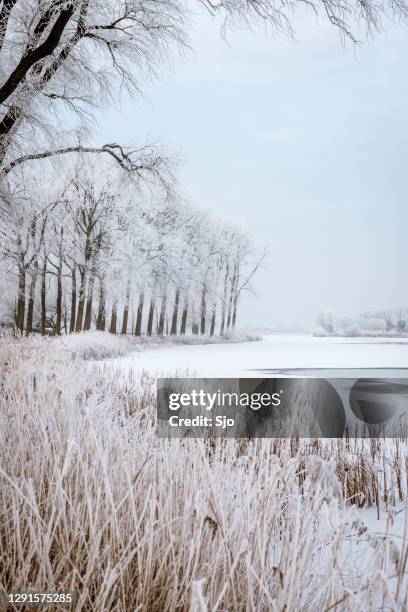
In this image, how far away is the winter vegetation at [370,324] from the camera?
21.2 ft

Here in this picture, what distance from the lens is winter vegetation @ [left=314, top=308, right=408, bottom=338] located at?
6457 millimetres

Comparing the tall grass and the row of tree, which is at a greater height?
the row of tree

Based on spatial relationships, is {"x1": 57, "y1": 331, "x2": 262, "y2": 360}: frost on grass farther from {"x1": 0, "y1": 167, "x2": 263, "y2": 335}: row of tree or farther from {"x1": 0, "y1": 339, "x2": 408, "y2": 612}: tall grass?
{"x1": 0, "y1": 339, "x2": 408, "y2": 612}: tall grass

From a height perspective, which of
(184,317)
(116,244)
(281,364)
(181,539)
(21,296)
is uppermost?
(116,244)

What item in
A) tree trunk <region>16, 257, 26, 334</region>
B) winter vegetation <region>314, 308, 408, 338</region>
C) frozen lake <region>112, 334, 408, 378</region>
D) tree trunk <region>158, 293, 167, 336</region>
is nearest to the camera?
winter vegetation <region>314, 308, 408, 338</region>

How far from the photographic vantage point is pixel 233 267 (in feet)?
35.7

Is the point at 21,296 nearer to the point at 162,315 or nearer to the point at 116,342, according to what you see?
the point at 116,342

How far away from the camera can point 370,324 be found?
25.6 ft

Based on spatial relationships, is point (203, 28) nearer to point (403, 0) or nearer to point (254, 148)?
point (254, 148)

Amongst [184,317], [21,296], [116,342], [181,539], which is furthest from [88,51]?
A: [184,317]

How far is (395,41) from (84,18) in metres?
3.61

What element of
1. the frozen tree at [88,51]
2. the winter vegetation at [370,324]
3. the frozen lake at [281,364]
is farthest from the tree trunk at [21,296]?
the winter vegetation at [370,324]

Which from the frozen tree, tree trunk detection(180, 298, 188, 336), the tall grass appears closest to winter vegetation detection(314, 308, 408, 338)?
the frozen tree

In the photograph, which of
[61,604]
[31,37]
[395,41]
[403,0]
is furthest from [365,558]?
[31,37]
